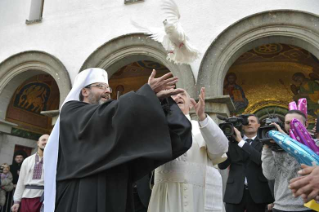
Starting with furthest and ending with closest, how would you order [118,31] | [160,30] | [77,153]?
[118,31]
[160,30]
[77,153]

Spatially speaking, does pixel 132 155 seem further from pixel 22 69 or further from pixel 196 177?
pixel 22 69

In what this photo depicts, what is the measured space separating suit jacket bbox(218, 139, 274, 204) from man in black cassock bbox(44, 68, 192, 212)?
2133mm

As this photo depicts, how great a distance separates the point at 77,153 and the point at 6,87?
7.37 m

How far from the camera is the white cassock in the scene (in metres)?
2.60

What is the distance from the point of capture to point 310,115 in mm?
8758

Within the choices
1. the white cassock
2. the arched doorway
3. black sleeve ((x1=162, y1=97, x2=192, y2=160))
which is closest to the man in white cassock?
the white cassock

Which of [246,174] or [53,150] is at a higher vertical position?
[246,174]

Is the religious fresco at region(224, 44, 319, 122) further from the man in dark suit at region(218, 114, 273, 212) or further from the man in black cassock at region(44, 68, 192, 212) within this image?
the man in black cassock at region(44, 68, 192, 212)

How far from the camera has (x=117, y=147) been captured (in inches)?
80.7

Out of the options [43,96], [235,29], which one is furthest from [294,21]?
[43,96]

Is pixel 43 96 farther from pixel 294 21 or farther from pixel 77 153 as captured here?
pixel 77 153

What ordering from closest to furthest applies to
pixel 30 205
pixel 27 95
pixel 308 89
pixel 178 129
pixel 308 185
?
pixel 308 185, pixel 178 129, pixel 30 205, pixel 308 89, pixel 27 95

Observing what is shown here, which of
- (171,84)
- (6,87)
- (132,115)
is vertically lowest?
(132,115)

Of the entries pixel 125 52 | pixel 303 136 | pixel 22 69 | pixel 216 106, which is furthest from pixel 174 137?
pixel 22 69
